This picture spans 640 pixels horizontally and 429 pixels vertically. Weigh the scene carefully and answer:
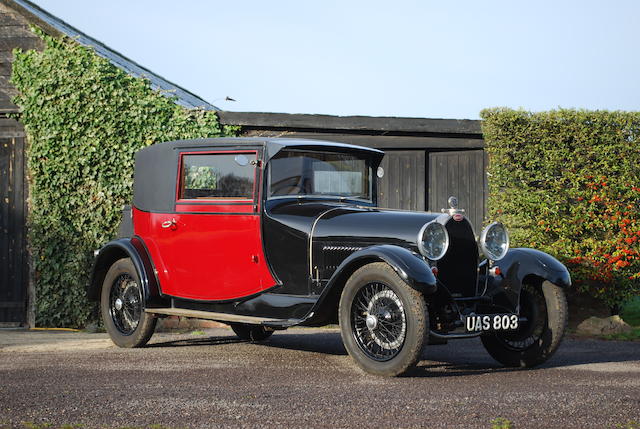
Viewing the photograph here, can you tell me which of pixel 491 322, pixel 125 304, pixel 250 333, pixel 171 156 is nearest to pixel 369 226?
pixel 491 322

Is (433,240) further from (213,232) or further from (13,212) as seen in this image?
(13,212)

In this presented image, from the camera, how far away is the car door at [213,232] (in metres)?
7.23

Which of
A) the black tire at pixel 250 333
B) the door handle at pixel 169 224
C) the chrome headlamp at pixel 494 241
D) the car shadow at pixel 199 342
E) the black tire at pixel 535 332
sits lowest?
the car shadow at pixel 199 342

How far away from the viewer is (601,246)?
990 cm

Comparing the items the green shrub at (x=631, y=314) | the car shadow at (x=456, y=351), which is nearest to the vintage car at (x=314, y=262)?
the car shadow at (x=456, y=351)

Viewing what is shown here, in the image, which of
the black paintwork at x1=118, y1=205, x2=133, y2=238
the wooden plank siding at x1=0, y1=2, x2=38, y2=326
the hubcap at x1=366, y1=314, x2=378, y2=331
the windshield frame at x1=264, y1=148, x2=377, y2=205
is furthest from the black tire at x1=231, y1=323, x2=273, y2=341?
the wooden plank siding at x1=0, y1=2, x2=38, y2=326

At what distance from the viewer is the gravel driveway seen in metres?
4.55

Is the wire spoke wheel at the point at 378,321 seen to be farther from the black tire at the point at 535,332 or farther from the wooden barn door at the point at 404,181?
the wooden barn door at the point at 404,181

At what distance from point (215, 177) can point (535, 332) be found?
301 centimetres

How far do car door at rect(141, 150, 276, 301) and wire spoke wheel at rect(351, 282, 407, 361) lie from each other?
1068mm

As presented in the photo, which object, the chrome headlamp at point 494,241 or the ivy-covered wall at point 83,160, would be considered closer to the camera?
the chrome headlamp at point 494,241

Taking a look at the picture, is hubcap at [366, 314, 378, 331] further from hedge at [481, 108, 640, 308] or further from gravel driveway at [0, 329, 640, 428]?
hedge at [481, 108, 640, 308]

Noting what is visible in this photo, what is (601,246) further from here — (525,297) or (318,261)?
(318,261)

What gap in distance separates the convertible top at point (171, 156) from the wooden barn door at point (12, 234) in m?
3.52
